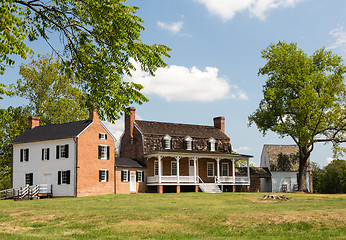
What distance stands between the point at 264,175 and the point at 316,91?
14.9 m

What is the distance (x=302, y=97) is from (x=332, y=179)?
769 inches

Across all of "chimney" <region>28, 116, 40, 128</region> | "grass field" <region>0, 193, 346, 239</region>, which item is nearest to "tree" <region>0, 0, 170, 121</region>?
"grass field" <region>0, 193, 346, 239</region>

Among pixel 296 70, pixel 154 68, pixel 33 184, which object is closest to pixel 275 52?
pixel 296 70

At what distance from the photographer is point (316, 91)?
47094 millimetres

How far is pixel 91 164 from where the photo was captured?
41.0 m

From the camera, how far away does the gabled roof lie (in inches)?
2318

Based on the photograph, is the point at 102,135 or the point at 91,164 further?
the point at 102,135

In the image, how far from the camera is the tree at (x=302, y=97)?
1784 inches

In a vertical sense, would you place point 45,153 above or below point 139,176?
above

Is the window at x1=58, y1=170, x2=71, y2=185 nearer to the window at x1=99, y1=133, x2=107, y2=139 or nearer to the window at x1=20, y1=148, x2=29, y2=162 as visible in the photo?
the window at x1=99, y1=133, x2=107, y2=139

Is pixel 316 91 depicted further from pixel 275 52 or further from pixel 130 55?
pixel 130 55

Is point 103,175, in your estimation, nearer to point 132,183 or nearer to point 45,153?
point 132,183

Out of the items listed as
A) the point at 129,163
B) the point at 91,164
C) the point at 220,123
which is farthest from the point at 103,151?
the point at 220,123

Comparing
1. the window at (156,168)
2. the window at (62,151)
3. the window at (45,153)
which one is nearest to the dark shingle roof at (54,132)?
the window at (62,151)
